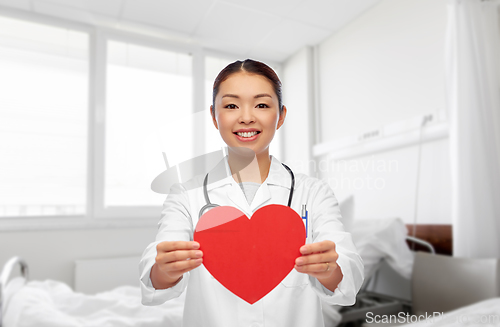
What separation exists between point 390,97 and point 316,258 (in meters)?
2.59

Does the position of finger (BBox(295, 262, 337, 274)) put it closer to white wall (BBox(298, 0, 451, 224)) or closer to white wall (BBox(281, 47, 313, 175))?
white wall (BBox(298, 0, 451, 224))

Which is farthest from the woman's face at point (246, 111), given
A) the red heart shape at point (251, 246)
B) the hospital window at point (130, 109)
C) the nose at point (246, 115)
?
the hospital window at point (130, 109)

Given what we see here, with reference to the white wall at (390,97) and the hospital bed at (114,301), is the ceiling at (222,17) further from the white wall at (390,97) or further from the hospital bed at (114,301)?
the hospital bed at (114,301)

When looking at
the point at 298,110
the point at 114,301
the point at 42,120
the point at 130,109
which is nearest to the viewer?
the point at 114,301

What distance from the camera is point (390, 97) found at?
2.75m

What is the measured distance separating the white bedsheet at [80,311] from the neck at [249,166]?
1.00 m

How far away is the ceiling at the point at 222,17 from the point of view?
292 centimetres

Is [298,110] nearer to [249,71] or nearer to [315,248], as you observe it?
[249,71]

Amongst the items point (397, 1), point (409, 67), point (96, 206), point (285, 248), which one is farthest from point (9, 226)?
point (397, 1)

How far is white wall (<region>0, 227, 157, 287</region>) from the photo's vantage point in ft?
9.06

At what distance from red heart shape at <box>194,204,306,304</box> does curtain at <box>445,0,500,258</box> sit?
169 cm

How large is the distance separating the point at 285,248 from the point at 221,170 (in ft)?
0.60

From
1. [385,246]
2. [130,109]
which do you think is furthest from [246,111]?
[130,109]

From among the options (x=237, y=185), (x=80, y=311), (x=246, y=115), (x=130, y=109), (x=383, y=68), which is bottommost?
(x=80, y=311)
